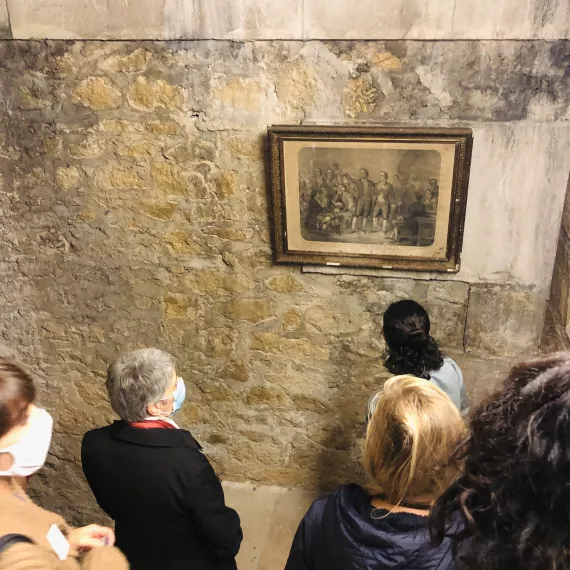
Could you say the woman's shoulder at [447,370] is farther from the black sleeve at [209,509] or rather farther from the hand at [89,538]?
the hand at [89,538]

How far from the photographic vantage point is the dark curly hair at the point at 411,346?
2.07 metres

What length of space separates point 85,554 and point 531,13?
87.8 inches

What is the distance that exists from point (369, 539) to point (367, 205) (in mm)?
1416

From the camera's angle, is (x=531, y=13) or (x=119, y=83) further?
(x=119, y=83)

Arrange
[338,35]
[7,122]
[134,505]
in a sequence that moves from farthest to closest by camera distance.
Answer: [7,122]
[338,35]
[134,505]

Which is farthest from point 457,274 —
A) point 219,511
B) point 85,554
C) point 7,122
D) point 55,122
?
point 7,122

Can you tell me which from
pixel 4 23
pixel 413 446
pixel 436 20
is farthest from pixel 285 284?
pixel 4 23

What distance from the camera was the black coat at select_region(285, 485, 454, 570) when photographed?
1.23m

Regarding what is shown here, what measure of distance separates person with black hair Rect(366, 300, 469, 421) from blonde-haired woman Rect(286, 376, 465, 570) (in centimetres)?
72

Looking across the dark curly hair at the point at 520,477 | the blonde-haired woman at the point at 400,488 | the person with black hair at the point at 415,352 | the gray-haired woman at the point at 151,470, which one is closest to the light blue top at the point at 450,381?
the person with black hair at the point at 415,352

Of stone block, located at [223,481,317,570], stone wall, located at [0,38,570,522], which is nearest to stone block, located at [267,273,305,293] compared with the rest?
stone wall, located at [0,38,570,522]

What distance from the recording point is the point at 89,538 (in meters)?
1.59

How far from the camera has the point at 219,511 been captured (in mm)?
1887

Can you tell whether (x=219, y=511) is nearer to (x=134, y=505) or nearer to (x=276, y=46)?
(x=134, y=505)
